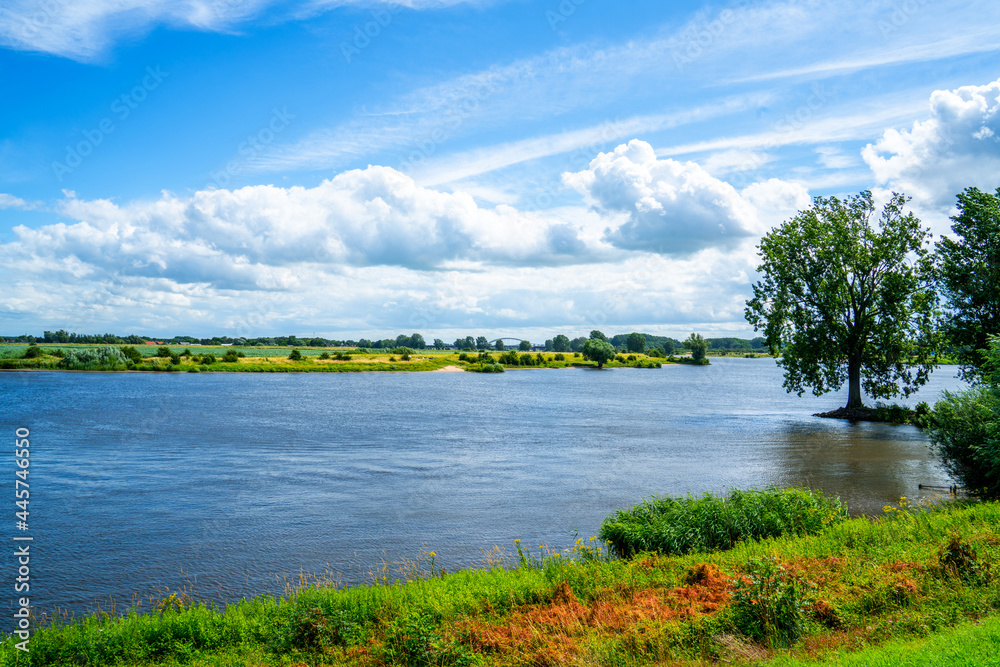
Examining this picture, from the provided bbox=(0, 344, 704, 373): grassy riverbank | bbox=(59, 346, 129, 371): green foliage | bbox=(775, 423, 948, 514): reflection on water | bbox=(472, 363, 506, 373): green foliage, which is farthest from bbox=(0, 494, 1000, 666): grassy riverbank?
bbox=(472, 363, 506, 373): green foliage

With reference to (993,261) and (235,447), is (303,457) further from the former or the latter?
(993,261)

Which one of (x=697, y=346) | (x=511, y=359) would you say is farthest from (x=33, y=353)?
(x=697, y=346)

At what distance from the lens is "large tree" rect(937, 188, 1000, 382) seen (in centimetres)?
3428

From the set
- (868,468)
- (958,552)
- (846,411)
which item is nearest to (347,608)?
(958,552)

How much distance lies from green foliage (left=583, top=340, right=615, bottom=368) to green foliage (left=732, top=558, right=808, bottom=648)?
151m

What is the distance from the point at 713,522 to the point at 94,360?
109 meters

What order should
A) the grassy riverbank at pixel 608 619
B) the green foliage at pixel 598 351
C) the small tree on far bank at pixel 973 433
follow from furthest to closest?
the green foliage at pixel 598 351 < the small tree on far bank at pixel 973 433 < the grassy riverbank at pixel 608 619

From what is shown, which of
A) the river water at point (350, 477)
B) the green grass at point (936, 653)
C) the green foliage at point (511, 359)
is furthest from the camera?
the green foliage at point (511, 359)

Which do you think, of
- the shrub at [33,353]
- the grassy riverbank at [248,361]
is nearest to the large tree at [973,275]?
the grassy riverbank at [248,361]

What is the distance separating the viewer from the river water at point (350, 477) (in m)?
15.0

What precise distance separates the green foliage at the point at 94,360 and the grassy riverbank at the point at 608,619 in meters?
103

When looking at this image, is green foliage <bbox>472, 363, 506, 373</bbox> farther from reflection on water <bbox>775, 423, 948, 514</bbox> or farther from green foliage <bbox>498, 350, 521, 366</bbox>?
reflection on water <bbox>775, 423, 948, 514</bbox>

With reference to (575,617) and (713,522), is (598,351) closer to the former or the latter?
(713,522)

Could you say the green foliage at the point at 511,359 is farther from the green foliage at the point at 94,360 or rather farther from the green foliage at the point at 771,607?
the green foliage at the point at 771,607
